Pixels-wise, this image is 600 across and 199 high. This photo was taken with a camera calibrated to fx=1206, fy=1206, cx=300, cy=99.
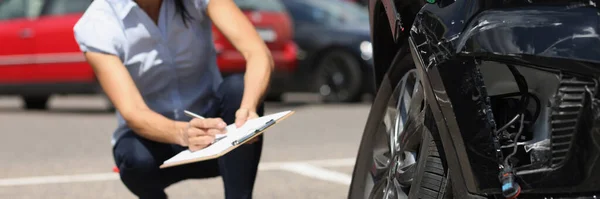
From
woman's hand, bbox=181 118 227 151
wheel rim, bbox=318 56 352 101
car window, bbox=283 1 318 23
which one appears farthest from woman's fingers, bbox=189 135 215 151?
car window, bbox=283 1 318 23

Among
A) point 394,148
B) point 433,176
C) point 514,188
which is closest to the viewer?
point 514,188

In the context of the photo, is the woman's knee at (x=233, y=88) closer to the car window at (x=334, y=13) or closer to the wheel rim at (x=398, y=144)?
the wheel rim at (x=398, y=144)

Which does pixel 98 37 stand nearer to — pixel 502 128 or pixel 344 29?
pixel 502 128

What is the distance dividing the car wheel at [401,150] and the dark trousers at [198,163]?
0.61m

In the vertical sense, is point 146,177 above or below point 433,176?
below

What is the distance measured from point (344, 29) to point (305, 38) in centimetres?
47

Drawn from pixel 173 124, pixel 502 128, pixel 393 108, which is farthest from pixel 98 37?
pixel 502 128

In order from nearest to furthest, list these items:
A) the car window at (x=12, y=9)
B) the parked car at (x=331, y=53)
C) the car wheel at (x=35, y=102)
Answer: the car window at (x=12, y=9) < the parked car at (x=331, y=53) < the car wheel at (x=35, y=102)

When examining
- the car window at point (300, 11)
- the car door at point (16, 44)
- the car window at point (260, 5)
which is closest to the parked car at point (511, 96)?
the car window at point (260, 5)

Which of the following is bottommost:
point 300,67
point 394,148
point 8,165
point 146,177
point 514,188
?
point 300,67

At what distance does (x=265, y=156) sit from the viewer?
26.6 feet

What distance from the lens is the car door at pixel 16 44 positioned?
42.4ft

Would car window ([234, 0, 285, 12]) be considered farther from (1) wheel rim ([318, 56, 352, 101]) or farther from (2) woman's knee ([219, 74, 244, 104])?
(2) woman's knee ([219, 74, 244, 104])

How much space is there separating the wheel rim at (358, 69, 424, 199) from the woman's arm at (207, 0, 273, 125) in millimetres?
599
